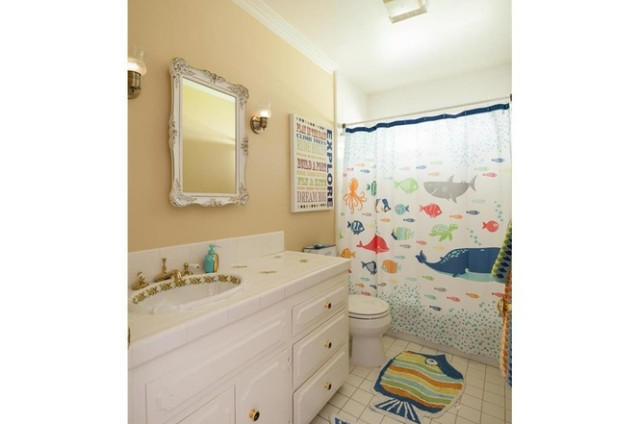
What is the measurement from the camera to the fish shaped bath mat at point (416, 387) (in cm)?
174

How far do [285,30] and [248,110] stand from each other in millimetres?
758

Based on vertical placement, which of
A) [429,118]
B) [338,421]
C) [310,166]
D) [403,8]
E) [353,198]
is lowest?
[338,421]

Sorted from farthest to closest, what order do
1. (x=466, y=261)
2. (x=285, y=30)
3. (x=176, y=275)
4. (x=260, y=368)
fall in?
(x=466, y=261)
(x=285, y=30)
(x=176, y=275)
(x=260, y=368)

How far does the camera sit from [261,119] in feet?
6.29

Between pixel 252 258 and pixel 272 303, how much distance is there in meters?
0.68

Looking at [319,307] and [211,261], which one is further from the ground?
[211,261]

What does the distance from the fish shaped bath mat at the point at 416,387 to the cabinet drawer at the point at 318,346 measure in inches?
18.0

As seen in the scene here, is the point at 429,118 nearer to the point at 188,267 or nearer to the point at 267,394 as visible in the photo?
the point at 188,267

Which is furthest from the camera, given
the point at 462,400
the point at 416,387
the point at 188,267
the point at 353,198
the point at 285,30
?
the point at 353,198

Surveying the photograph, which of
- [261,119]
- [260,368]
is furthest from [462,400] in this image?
[261,119]

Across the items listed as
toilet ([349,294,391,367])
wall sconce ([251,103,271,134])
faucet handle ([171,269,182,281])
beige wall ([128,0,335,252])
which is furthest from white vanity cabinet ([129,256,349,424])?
wall sconce ([251,103,271,134])

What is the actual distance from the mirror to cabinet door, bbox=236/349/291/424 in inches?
35.5

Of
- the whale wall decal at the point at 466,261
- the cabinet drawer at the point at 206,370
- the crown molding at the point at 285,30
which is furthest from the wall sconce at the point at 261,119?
the whale wall decal at the point at 466,261
